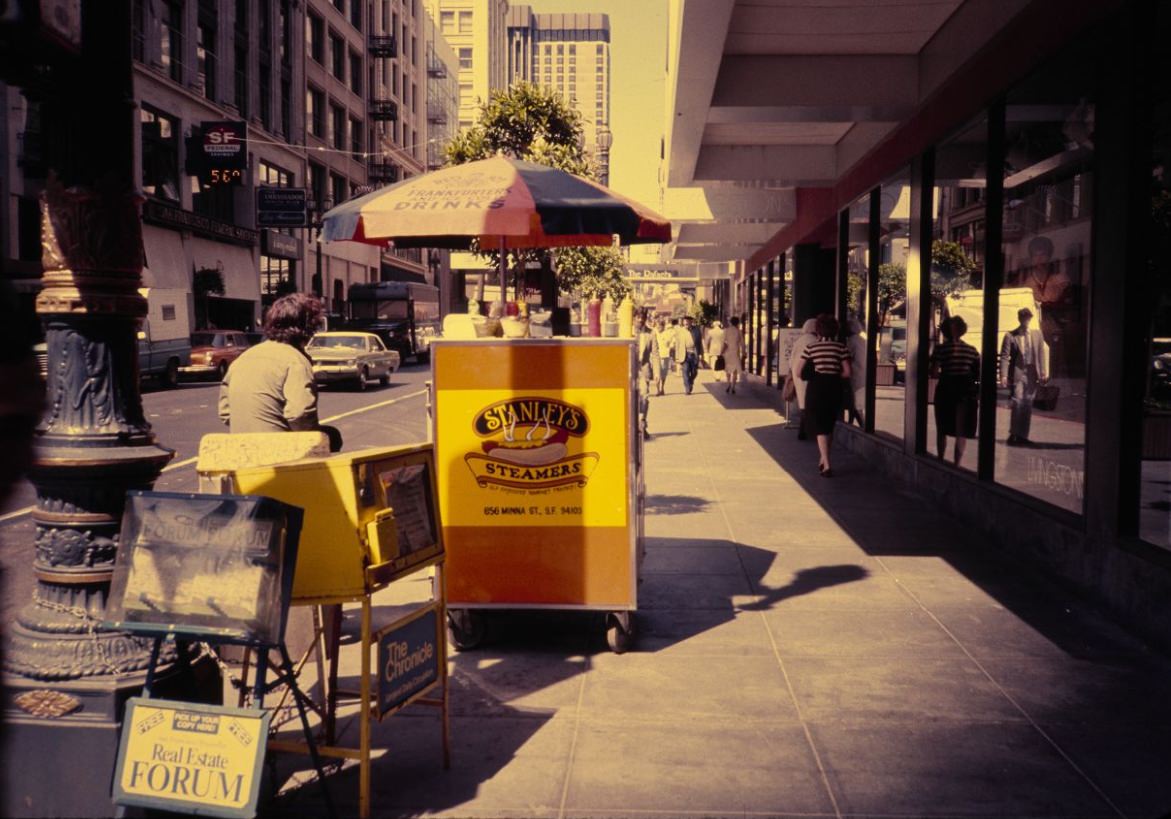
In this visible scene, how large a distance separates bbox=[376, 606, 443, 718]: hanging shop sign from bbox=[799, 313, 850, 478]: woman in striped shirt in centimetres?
839

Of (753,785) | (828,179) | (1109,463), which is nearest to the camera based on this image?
(753,785)

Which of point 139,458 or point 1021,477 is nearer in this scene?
point 139,458

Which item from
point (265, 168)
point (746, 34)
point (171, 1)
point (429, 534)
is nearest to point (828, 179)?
point (746, 34)

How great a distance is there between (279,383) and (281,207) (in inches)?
1531

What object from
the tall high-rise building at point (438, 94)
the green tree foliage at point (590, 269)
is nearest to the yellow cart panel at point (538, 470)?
the green tree foliage at point (590, 269)

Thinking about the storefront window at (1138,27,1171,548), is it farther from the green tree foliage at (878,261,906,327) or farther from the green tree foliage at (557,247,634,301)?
the green tree foliage at (557,247,634,301)

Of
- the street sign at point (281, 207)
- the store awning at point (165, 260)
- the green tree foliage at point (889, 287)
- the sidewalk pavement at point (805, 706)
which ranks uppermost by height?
the street sign at point (281, 207)

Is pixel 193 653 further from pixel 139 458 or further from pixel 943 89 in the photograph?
pixel 943 89

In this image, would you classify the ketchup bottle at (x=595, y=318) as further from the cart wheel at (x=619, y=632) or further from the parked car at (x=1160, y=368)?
the parked car at (x=1160, y=368)

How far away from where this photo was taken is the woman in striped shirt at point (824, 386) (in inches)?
476

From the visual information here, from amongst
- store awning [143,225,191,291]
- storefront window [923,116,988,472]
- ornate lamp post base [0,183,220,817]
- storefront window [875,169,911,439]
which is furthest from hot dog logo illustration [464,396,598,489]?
store awning [143,225,191,291]

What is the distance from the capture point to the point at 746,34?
10867 mm

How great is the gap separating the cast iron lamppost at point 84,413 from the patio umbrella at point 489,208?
216 centimetres

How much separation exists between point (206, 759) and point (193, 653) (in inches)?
29.4
